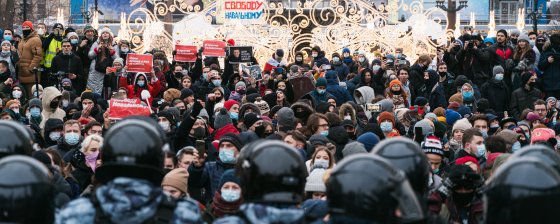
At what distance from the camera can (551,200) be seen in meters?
6.72

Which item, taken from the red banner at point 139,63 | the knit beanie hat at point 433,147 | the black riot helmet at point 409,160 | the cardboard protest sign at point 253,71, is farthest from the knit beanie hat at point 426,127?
the black riot helmet at point 409,160

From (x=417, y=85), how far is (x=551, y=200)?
1505 cm

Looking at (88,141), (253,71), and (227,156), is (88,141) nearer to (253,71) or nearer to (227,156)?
(227,156)

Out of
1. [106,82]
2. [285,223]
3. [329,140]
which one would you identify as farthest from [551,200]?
[106,82]

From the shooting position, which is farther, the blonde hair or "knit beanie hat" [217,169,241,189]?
the blonde hair

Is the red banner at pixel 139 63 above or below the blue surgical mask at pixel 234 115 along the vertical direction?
above

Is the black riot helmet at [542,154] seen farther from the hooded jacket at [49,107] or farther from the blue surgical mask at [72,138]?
the hooded jacket at [49,107]

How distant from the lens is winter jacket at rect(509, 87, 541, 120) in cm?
2034

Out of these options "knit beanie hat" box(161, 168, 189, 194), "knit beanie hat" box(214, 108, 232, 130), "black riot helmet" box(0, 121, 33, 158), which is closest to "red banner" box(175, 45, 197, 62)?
"knit beanie hat" box(214, 108, 232, 130)

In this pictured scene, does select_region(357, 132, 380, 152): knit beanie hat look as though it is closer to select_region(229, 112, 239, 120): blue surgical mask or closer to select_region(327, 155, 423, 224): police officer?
select_region(229, 112, 239, 120): blue surgical mask

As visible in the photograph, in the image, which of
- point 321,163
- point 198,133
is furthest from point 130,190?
point 198,133

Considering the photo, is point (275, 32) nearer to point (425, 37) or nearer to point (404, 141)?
point (425, 37)

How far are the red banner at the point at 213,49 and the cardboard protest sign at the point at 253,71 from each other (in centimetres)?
45

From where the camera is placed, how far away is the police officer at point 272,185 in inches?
267
